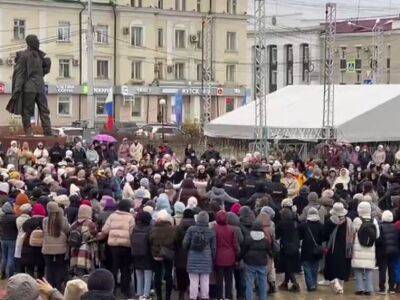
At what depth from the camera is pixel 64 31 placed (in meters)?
62.4

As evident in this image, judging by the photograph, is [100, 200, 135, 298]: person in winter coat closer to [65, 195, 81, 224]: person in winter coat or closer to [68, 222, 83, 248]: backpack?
[68, 222, 83, 248]: backpack

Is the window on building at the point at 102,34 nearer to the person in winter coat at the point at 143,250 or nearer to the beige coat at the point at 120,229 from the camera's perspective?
the beige coat at the point at 120,229

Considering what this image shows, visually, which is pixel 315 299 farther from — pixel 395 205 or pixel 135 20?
pixel 135 20

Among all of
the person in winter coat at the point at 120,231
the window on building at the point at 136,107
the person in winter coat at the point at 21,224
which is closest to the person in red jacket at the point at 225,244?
the person in winter coat at the point at 120,231

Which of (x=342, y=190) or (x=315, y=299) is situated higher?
(x=342, y=190)

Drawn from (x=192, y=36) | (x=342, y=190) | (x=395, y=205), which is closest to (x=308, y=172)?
(x=342, y=190)

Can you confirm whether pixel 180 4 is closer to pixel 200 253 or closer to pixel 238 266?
pixel 238 266

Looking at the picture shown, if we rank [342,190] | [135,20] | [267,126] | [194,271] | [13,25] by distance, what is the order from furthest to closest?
[135,20]
[13,25]
[267,126]
[342,190]
[194,271]

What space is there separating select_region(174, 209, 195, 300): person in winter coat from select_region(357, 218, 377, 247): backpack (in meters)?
2.74

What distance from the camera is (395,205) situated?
1845cm

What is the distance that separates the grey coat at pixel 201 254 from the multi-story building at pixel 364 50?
53.5 meters

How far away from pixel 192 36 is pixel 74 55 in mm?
9022

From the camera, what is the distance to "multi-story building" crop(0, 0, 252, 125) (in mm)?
61625

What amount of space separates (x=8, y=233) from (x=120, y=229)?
2270 mm
